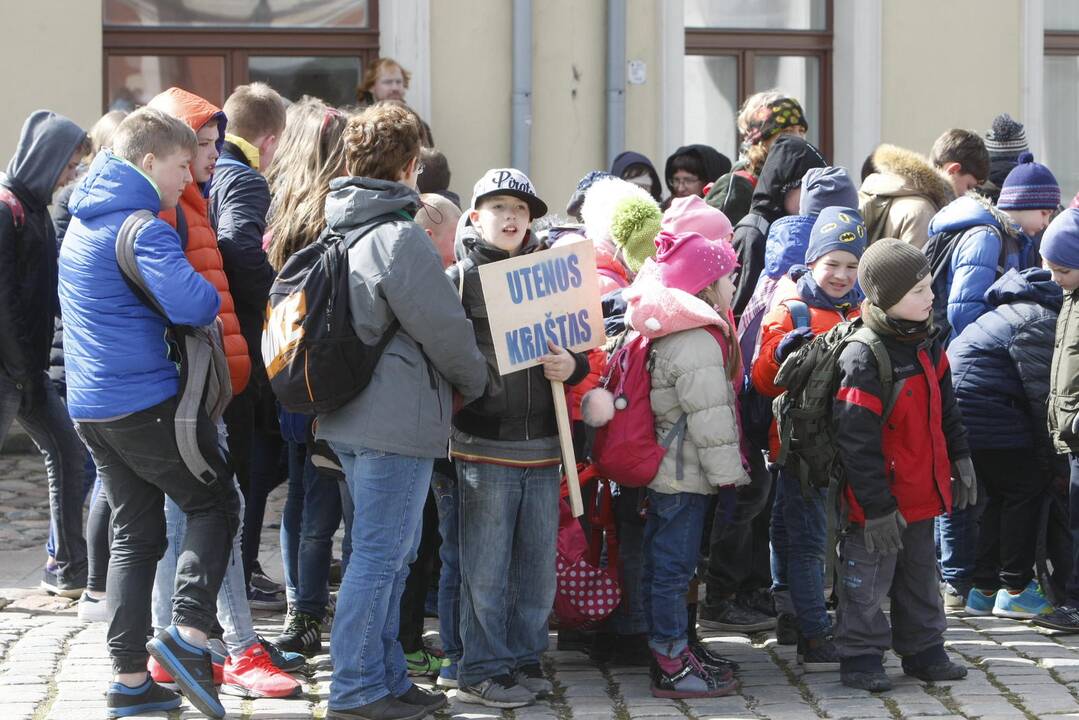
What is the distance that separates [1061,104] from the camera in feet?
33.5

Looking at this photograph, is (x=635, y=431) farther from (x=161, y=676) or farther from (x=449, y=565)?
(x=161, y=676)

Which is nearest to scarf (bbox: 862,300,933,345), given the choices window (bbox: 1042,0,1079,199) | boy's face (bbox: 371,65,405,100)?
boy's face (bbox: 371,65,405,100)

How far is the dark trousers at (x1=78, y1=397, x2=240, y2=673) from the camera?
15.0 ft

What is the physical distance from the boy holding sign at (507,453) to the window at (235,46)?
4.92 m

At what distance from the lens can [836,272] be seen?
207 inches

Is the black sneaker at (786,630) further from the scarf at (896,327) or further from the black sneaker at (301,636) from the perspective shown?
the black sneaker at (301,636)

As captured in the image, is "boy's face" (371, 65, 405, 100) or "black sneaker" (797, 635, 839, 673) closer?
"black sneaker" (797, 635, 839, 673)

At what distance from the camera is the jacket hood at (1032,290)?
5.82 m

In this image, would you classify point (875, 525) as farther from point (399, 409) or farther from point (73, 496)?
point (73, 496)

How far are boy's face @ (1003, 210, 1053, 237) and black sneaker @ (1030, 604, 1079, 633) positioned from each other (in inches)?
64.4

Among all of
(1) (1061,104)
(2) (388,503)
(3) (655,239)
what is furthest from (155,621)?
(1) (1061,104)

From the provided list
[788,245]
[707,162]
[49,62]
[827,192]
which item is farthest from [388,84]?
[788,245]

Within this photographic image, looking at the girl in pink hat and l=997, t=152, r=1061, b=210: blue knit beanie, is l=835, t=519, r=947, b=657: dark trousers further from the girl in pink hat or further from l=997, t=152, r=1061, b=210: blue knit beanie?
l=997, t=152, r=1061, b=210: blue knit beanie

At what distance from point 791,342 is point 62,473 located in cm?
302
